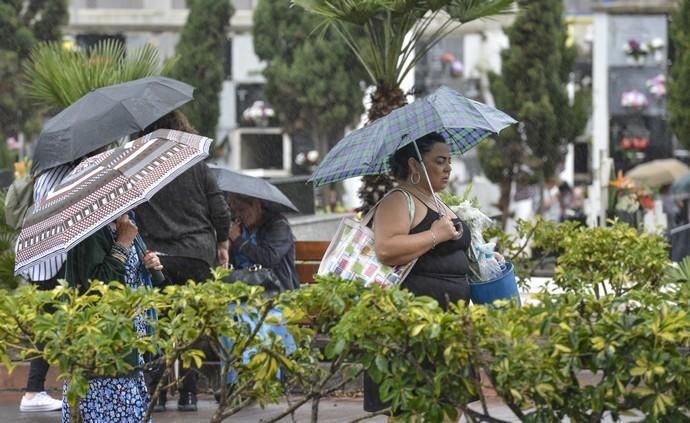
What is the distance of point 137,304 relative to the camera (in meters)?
5.23

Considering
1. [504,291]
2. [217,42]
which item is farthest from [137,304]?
[217,42]

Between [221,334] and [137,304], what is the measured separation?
343mm

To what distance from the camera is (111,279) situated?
6293 mm

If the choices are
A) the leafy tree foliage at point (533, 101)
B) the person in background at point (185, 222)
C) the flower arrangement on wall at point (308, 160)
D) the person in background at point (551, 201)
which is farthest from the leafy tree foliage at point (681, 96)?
the person in background at point (185, 222)

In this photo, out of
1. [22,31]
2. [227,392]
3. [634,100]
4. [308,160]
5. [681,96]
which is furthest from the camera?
[634,100]

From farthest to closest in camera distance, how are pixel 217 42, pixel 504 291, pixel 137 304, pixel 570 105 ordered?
pixel 217 42, pixel 570 105, pixel 504 291, pixel 137 304

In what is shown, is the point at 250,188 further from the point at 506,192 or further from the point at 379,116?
the point at 506,192

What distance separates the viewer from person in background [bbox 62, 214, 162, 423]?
6.09 metres

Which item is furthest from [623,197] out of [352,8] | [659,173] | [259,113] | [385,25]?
[259,113]

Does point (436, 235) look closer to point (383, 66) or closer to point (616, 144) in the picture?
point (383, 66)

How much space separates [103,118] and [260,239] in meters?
2.49

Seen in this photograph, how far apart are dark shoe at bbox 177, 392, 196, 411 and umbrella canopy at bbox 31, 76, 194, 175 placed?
6.41ft

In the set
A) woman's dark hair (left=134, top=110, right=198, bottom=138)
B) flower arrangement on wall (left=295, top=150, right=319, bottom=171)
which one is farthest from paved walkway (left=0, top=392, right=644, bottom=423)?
flower arrangement on wall (left=295, top=150, right=319, bottom=171)

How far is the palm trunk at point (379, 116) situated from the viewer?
11125 millimetres
